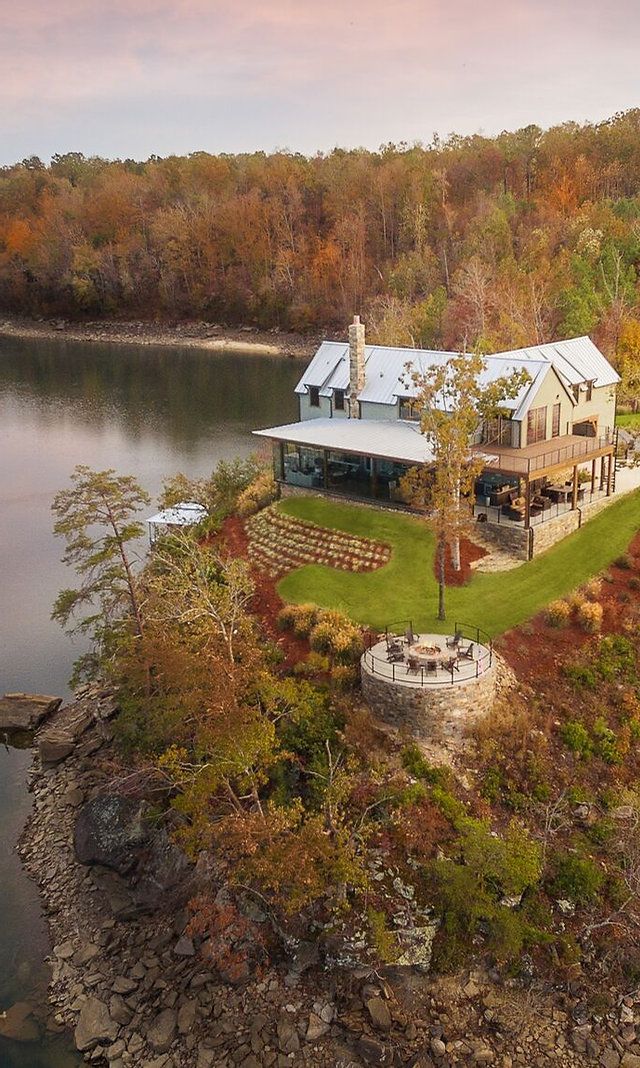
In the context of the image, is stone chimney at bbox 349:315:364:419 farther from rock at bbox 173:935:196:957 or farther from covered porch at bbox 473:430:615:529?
rock at bbox 173:935:196:957

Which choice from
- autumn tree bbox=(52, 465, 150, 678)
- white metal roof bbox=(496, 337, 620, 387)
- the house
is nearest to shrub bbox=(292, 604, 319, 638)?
autumn tree bbox=(52, 465, 150, 678)

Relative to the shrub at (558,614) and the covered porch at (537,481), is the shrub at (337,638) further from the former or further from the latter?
the covered porch at (537,481)

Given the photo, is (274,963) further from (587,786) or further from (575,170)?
(575,170)

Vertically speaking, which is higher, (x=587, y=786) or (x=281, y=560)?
(x=281, y=560)

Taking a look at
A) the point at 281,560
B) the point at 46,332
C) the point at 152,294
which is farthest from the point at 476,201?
the point at 281,560

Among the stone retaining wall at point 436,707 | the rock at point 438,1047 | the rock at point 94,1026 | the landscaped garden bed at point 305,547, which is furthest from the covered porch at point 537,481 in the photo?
the rock at point 94,1026

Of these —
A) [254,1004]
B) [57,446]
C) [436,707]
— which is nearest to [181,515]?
[436,707]

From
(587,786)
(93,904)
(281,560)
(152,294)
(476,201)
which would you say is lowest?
(93,904)

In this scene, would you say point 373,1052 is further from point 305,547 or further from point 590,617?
A: point 305,547

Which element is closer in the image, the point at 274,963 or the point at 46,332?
the point at 274,963
